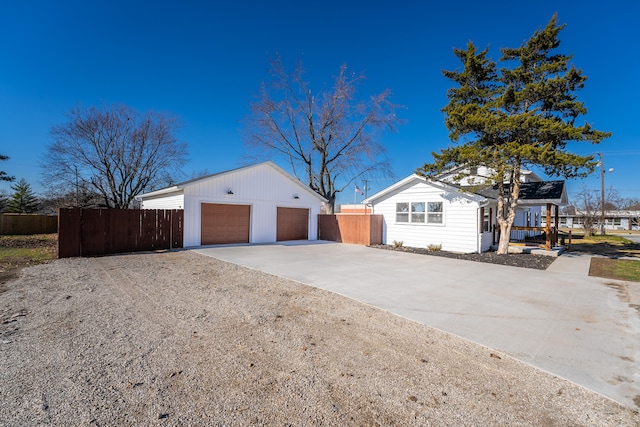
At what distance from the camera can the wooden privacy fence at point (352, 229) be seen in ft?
50.6

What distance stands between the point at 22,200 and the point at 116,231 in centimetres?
2915

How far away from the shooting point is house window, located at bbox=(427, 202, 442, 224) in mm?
13577

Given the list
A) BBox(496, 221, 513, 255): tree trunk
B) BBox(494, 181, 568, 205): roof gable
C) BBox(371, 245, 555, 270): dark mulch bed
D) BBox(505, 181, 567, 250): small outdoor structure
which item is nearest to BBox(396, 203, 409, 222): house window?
BBox(371, 245, 555, 270): dark mulch bed

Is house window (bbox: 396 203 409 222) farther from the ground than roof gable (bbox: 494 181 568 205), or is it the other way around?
roof gable (bbox: 494 181 568 205)

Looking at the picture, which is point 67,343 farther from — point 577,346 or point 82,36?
point 82,36

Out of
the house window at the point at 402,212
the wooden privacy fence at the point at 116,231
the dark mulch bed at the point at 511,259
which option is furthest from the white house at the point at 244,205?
the dark mulch bed at the point at 511,259

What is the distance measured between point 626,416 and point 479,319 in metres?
2.14

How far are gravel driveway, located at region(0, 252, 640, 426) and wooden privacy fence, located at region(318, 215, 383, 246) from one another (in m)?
10.6

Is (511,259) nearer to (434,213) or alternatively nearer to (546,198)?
(434,213)

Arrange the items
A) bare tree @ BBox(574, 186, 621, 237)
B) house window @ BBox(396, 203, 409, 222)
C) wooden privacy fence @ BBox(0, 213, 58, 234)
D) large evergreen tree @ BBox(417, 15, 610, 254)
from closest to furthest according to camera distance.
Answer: large evergreen tree @ BBox(417, 15, 610, 254) → house window @ BBox(396, 203, 409, 222) → wooden privacy fence @ BBox(0, 213, 58, 234) → bare tree @ BBox(574, 186, 621, 237)

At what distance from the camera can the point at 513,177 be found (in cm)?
1134

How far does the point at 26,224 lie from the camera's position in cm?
2123

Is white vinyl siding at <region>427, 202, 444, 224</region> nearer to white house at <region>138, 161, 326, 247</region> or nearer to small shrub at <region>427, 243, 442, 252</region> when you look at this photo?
small shrub at <region>427, 243, 442, 252</region>

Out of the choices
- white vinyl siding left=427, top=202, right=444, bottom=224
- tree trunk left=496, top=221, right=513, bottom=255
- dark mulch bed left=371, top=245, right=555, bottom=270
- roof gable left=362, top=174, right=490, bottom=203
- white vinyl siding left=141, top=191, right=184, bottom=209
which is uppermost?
roof gable left=362, top=174, right=490, bottom=203
